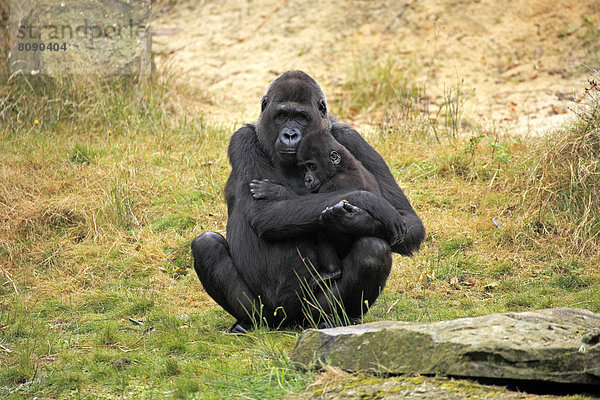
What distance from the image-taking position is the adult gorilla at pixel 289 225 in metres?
4.21

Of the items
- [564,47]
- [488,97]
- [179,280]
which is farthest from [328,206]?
[564,47]

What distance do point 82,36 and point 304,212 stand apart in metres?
6.58

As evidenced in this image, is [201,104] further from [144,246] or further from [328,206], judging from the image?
[328,206]

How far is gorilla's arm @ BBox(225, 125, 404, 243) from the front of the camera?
4164 millimetres

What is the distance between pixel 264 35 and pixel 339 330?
33.5 feet

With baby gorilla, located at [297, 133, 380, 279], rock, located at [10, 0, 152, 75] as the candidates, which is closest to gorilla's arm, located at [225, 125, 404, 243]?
baby gorilla, located at [297, 133, 380, 279]

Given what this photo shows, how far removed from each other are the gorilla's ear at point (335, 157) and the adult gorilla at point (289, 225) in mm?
208

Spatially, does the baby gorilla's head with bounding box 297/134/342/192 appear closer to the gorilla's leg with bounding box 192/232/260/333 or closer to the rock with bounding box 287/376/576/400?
the gorilla's leg with bounding box 192/232/260/333

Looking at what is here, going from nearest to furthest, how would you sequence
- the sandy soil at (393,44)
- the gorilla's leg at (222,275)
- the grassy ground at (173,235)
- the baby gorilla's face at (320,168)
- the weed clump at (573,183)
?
the grassy ground at (173,235) → the baby gorilla's face at (320,168) → the gorilla's leg at (222,275) → the weed clump at (573,183) → the sandy soil at (393,44)

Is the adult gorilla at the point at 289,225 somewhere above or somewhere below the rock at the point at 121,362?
above

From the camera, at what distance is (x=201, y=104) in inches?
402

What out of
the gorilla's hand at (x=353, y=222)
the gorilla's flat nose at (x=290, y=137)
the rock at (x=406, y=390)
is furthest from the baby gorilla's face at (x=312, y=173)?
the rock at (x=406, y=390)

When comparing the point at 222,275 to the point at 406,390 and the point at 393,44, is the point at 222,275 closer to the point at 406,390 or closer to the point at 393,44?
the point at 406,390

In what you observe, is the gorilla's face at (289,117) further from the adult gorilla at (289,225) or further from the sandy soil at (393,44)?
the sandy soil at (393,44)
